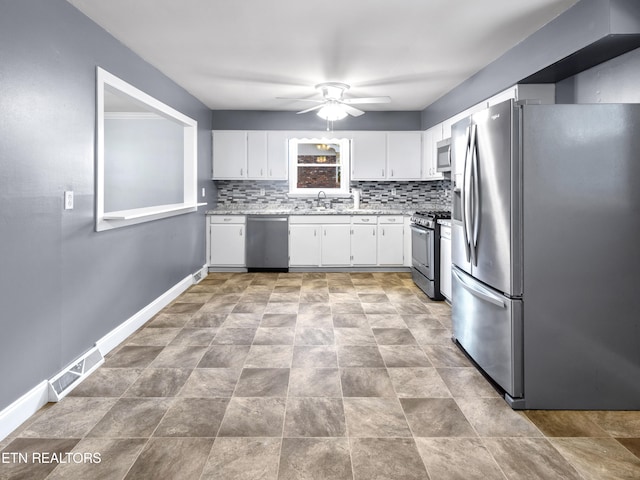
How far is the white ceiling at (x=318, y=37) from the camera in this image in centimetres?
281

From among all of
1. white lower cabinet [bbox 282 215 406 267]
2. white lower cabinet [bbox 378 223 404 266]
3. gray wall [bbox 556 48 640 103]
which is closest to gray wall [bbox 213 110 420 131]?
white lower cabinet [bbox 282 215 406 267]

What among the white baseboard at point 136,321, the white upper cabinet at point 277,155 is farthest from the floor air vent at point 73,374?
the white upper cabinet at point 277,155

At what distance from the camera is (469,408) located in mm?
2344

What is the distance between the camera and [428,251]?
4.84 m

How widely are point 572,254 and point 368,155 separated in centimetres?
444

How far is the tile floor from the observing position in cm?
182

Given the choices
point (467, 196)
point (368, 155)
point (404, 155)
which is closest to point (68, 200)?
point (467, 196)

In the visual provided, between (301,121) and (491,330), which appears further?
(301,121)

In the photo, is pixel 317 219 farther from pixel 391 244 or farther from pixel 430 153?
pixel 430 153

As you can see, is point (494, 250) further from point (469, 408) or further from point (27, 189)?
point (27, 189)

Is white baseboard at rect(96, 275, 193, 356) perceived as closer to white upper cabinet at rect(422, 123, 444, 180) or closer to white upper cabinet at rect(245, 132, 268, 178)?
white upper cabinet at rect(245, 132, 268, 178)

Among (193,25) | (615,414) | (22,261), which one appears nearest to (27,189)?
(22,261)

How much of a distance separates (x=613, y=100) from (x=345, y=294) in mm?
3151

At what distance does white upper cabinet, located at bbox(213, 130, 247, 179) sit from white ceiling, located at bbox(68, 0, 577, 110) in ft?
4.74
